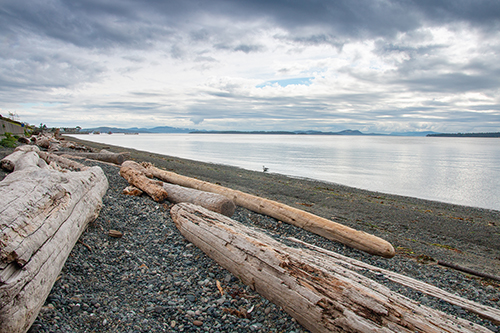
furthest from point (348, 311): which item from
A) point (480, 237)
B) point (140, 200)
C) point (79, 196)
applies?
point (480, 237)

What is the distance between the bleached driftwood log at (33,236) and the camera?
8.59 ft

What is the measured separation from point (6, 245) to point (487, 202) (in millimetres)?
22926

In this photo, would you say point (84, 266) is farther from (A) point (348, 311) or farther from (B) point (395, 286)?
(B) point (395, 286)

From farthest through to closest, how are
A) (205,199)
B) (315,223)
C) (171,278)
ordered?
(315,223) → (205,199) → (171,278)

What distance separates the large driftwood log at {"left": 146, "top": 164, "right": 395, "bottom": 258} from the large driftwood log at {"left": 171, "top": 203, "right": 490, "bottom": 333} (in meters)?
2.73

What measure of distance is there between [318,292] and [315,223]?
3.85m

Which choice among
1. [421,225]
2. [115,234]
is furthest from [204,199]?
[421,225]

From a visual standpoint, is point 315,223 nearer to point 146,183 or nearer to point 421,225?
point 146,183

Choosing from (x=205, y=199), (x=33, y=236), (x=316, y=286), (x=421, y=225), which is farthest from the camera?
(x=421, y=225)

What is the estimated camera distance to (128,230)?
5688 millimetres

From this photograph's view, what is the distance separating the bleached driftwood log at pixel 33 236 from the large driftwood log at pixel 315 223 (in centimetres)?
428

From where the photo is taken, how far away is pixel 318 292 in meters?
3.27

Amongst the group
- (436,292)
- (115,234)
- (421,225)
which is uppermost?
(115,234)

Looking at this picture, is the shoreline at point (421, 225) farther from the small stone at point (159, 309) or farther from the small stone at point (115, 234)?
the small stone at point (115, 234)
